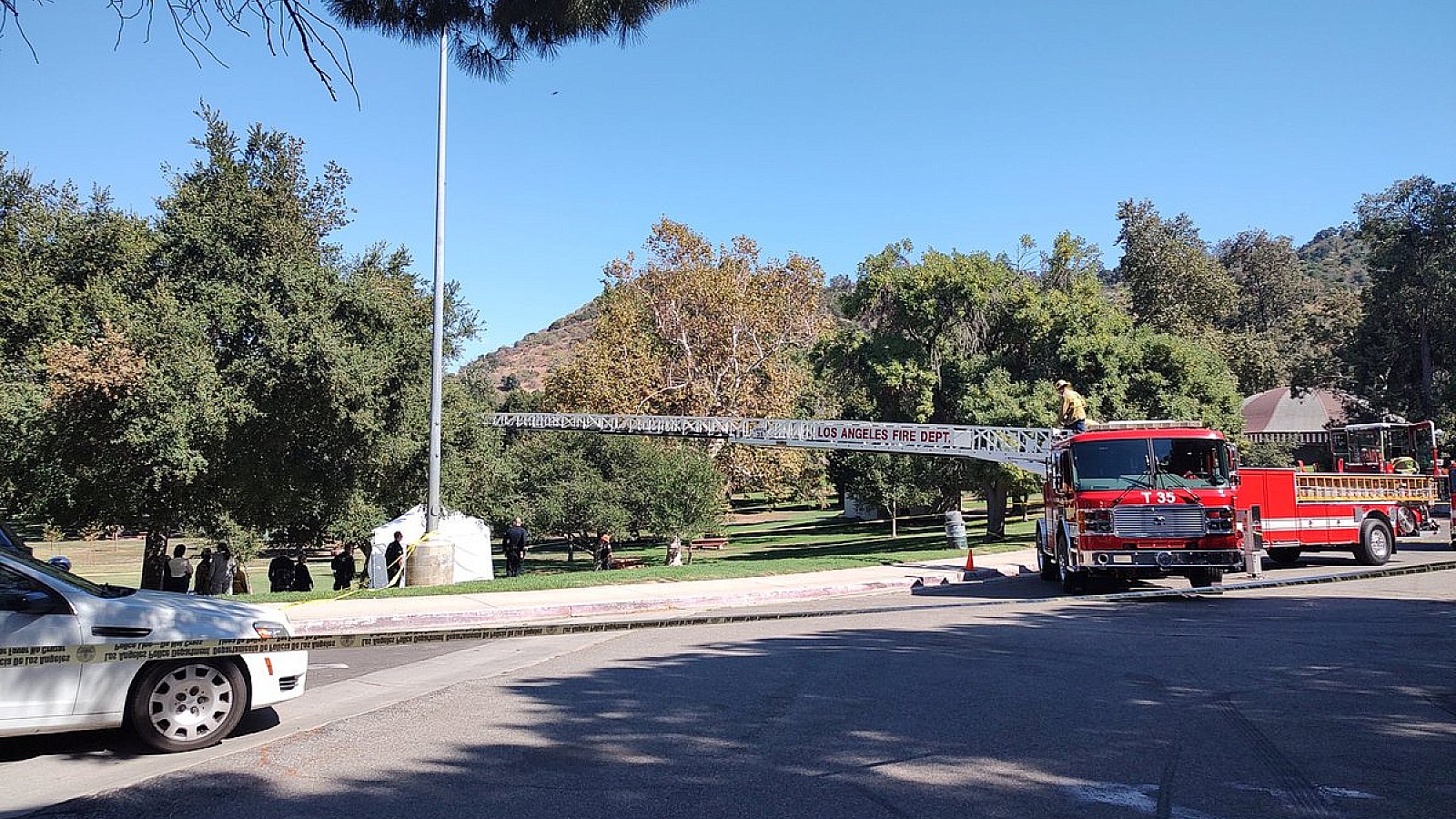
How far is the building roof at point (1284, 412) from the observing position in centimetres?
5775

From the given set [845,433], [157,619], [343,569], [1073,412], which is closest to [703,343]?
[845,433]

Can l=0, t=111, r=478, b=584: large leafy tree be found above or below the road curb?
above

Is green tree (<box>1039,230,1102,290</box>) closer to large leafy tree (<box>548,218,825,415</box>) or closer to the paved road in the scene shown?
large leafy tree (<box>548,218,825,415</box>)

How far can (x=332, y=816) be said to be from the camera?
5070mm

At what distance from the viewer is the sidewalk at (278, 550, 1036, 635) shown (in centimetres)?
1405

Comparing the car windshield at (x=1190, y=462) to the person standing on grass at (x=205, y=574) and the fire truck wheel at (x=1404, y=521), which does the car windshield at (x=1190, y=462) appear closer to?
the fire truck wheel at (x=1404, y=521)

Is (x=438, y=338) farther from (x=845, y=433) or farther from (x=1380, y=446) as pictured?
(x=1380, y=446)

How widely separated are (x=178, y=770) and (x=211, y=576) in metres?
15.9

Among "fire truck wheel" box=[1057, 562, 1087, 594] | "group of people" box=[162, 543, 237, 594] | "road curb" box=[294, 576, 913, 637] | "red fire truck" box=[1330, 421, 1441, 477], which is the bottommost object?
"road curb" box=[294, 576, 913, 637]

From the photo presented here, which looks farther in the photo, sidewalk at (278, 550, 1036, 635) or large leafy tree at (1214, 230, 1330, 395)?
large leafy tree at (1214, 230, 1330, 395)

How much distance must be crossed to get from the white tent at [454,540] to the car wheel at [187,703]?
14.8 metres

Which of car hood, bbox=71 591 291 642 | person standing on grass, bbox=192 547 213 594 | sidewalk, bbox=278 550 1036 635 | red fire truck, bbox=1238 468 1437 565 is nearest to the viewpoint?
car hood, bbox=71 591 291 642

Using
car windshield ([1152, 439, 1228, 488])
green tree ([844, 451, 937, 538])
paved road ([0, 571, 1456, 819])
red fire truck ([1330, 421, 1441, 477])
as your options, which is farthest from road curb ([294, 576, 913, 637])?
green tree ([844, 451, 937, 538])

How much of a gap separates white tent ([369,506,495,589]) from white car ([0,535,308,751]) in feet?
48.3
